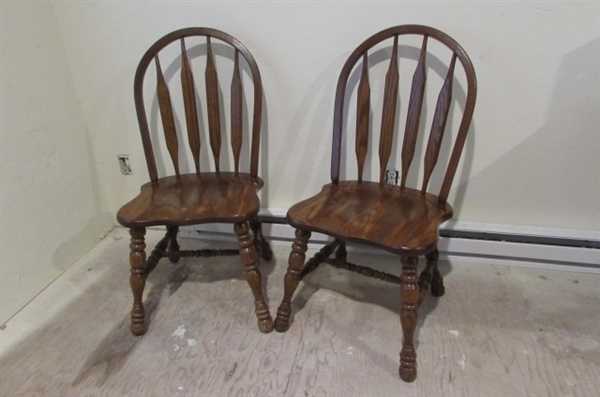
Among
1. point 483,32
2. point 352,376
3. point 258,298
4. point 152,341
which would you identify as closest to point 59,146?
point 152,341

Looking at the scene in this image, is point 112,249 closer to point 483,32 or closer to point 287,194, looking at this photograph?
point 287,194

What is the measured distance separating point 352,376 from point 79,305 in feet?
3.36

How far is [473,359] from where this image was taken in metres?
1.15

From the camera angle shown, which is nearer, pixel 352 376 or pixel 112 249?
pixel 352 376

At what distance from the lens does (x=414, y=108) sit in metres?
1.22

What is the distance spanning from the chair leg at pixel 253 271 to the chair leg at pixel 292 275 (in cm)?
4

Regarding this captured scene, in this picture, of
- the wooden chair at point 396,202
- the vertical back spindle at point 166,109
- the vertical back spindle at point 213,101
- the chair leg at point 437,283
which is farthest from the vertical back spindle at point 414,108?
the vertical back spindle at point 166,109

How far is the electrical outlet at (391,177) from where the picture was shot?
1482 mm

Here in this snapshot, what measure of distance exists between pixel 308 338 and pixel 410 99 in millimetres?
848

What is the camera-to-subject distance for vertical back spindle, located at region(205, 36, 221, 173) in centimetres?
134

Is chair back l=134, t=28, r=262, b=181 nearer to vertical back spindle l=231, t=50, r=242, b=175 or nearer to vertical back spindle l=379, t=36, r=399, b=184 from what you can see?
vertical back spindle l=231, t=50, r=242, b=175

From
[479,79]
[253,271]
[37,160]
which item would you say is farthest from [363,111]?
[37,160]

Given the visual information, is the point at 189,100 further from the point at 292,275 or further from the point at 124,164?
the point at 292,275

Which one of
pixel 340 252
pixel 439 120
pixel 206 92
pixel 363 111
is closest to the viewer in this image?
pixel 439 120
